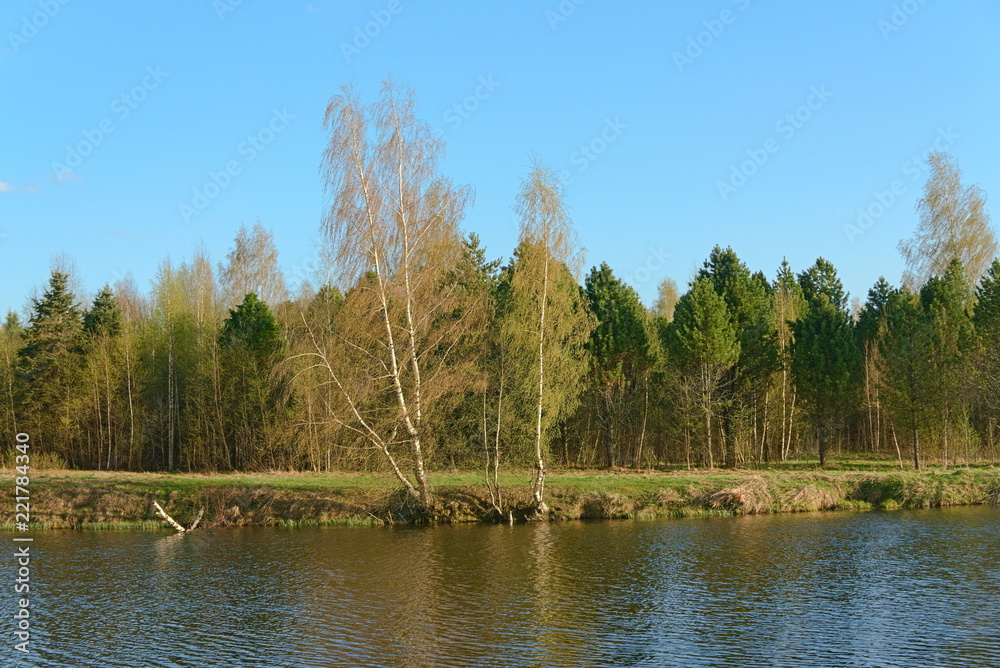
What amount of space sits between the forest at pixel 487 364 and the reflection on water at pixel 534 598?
24.8 ft

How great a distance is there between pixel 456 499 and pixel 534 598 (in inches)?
579

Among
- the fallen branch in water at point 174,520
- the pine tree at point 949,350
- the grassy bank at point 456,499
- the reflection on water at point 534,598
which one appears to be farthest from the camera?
the pine tree at point 949,350

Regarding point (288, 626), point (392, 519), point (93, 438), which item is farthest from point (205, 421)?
point (288, 626)

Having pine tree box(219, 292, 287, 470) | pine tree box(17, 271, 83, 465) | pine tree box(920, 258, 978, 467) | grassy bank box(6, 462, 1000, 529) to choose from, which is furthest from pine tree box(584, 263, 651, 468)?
pine tree box(17, 271, 83, 465)

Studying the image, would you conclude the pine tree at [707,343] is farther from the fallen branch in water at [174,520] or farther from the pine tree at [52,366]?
the pine tree at [52,366]

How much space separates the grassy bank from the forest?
57.1 inches

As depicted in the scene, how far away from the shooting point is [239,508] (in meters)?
32.9

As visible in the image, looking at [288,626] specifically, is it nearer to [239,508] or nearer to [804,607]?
[804,607]

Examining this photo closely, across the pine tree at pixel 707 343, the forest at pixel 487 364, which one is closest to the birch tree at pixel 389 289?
the forest at pixel 487 364

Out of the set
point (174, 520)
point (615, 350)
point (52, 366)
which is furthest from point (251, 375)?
Answer: point (615, 350)

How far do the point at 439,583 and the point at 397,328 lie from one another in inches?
541

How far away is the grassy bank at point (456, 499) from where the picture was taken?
32.8 m

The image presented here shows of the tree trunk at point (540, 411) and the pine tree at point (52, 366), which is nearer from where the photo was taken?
the tree trunk at point (540, 411)

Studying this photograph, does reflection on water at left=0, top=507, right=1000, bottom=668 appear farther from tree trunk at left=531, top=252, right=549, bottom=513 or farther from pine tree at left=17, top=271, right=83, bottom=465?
pine tree at left=17, top=271, right=83, bottom=465
